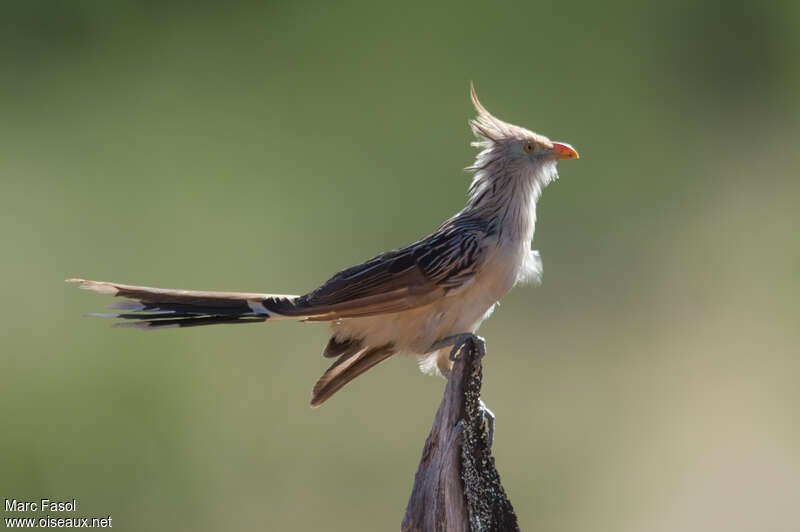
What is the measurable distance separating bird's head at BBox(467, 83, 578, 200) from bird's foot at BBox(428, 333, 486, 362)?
2.58 ft

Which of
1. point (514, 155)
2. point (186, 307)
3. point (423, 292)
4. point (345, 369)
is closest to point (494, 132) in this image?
point (514, 155)

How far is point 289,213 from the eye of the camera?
8266mm

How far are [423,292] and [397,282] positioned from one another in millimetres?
110

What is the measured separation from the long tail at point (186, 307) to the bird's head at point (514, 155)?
45.2 inches

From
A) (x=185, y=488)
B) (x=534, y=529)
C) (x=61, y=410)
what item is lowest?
(x=534, y=529)

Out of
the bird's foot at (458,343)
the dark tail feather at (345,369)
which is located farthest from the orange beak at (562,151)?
the dark tail feather at (345,369)

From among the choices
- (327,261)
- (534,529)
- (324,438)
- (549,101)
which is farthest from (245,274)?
(549,101)

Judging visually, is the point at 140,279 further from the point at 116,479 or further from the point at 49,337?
the point at 116,479

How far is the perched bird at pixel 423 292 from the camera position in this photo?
3.27 meters

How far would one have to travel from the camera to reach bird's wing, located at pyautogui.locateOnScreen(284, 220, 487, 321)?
3375 millimetres

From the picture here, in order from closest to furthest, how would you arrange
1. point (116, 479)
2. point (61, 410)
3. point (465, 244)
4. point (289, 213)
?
point (465, 244) < point (116, 479) < point (61, 410) < point (289, 213)

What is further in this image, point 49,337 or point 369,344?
point 49,337

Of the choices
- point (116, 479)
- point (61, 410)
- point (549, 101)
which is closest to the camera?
point (116, 479)

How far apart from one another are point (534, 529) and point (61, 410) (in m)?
3.73
